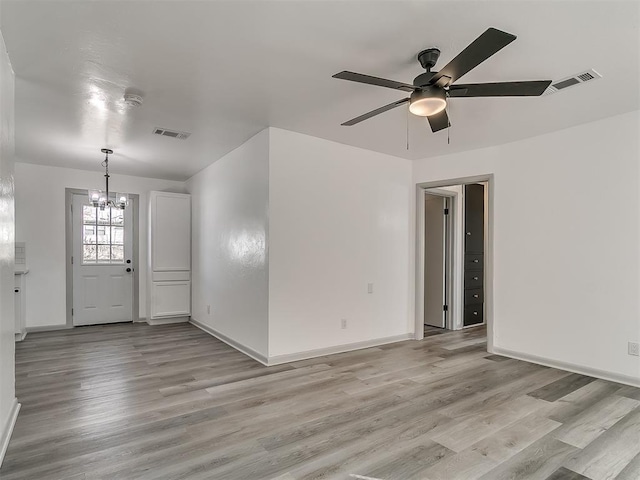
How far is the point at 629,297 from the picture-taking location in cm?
345

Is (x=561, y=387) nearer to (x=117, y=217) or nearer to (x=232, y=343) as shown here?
(x=232, y=343)

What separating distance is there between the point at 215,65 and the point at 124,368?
317cm

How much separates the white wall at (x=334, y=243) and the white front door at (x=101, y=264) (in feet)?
12.5

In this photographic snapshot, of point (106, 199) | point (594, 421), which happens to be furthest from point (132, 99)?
point (594, 421)

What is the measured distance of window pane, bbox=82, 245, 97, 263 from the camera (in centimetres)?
607

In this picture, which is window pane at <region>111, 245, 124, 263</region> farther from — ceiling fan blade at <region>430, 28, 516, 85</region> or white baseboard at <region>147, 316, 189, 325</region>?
ceiling fan blade at <region>430, 28, 516, 85</region>

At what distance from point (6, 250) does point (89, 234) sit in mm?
4183

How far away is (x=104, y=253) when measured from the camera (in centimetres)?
629

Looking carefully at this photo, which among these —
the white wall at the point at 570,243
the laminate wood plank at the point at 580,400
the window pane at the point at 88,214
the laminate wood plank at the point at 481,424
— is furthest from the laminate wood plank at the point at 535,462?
the window pane at the point at 88,214

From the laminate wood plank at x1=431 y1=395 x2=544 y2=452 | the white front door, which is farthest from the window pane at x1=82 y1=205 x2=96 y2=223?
the laminate wood plank at x1=431 y1=395 x2=544 y2=452

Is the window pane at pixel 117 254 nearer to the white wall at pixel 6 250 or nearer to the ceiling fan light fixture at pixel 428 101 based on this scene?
the white wall at pixel 6 250

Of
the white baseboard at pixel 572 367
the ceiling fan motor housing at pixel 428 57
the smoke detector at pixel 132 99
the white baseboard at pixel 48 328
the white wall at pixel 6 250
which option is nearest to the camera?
the white wall at pixel 6 250

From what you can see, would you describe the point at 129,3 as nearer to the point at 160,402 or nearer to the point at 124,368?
the point at 160,402

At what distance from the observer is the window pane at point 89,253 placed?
6074mm
